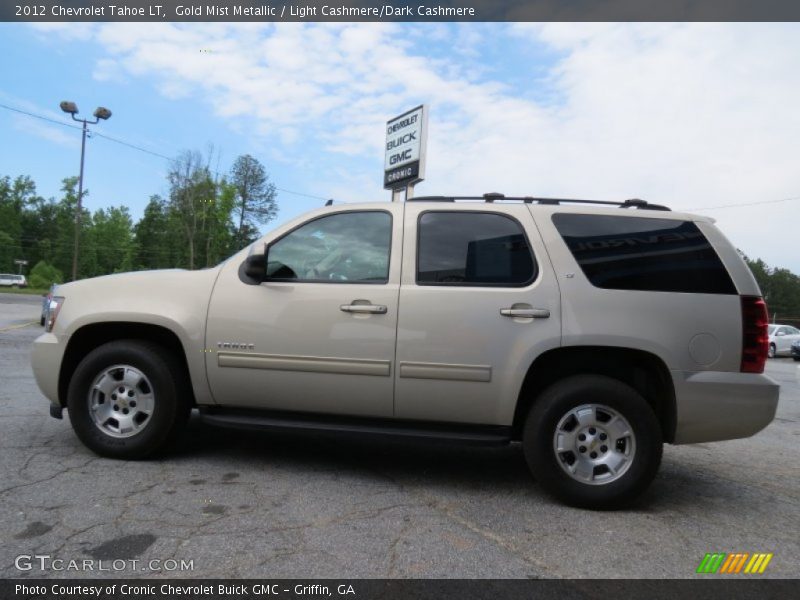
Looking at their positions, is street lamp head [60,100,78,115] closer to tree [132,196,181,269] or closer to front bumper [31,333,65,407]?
front bumper [31,333,65,407]

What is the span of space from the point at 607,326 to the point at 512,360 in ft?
2.02

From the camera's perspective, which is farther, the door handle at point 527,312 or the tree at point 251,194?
the tree at point 251,194

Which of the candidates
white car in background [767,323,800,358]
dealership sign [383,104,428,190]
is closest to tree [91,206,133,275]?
dealership sign [383,104,428,190]

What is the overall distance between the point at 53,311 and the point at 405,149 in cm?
1299

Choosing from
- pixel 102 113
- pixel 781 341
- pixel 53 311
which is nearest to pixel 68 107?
pixel 102 113

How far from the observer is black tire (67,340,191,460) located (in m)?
3.94

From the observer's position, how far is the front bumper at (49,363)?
4086 millimetres

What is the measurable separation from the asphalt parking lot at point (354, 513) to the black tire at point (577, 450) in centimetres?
12

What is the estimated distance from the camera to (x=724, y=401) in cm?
347

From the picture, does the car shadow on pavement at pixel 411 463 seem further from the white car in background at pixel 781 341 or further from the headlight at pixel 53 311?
the white car in background at pixel 781 341

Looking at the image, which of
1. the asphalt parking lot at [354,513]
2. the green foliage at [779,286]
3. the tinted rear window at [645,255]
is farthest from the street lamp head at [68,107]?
the green foliage at [779,286]

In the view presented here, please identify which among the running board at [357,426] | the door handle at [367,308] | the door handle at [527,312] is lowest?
the running board at [357,426]
